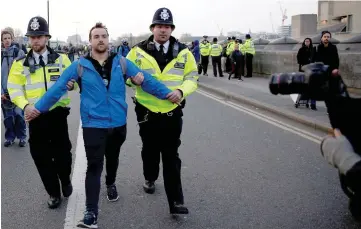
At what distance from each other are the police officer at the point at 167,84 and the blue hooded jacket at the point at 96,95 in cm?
35

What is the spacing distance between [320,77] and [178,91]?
6.50 feet

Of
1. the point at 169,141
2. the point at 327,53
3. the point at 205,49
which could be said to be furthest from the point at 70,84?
the point at 205,49

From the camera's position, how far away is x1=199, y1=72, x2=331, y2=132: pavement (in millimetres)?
9836

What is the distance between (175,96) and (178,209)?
1051 mm

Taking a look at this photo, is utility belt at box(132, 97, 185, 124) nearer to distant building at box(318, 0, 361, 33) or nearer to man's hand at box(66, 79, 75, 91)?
man's hand at box(66, 79, 75, 91)

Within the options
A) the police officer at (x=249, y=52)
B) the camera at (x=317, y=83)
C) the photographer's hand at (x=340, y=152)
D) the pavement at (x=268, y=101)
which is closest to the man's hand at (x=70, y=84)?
the camera at (x=317, y=83)

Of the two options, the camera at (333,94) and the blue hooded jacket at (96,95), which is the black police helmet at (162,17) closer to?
the blue hooded jacket at (96,95)

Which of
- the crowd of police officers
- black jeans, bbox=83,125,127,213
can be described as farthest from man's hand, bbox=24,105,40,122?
black jeans, bbox=83,125,127,213

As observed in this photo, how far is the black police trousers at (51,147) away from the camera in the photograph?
16.3ft

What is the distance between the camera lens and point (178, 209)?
460 cm

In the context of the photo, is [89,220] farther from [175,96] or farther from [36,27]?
[36,27]

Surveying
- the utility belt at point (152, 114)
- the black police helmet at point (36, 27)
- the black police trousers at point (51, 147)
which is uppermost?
the black police helmet at point (36, 27)

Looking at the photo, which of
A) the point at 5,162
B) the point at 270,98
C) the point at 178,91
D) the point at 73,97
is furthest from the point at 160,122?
the point at 73,97

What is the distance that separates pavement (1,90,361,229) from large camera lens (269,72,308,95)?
184 cm
